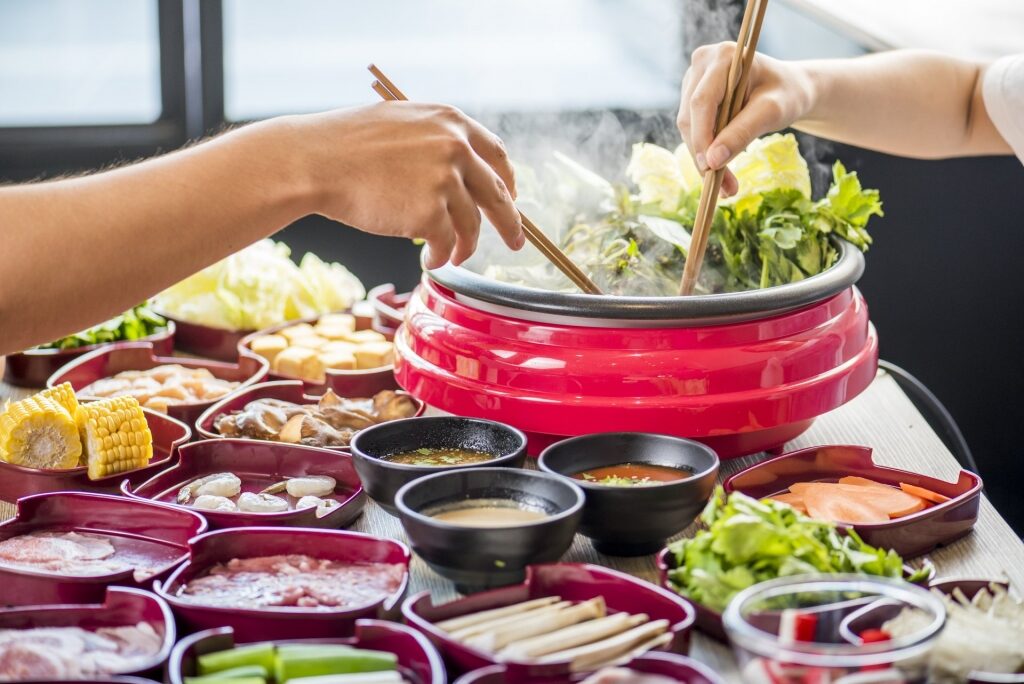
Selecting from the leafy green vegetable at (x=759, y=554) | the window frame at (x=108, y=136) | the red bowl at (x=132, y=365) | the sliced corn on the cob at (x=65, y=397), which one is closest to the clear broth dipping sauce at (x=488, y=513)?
the leafy green vegetable at (x=759, y=554)

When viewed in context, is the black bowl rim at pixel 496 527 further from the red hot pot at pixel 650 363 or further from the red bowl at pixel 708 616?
the red hot pot at pixel 650 363

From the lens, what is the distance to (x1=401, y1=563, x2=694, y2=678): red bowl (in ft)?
4.01

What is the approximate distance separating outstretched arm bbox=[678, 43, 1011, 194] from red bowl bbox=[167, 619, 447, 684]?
1.11 metres

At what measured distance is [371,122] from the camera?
156cm

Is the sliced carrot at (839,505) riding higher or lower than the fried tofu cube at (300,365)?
higher

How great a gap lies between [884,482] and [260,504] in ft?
3.19

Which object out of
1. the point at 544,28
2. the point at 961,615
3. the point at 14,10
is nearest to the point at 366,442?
the point at 961,615

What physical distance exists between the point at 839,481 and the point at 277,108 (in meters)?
3.30

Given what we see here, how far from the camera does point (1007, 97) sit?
8.25 feet

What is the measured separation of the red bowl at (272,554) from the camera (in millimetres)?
1279

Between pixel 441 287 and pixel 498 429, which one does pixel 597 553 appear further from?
pixel 441 287

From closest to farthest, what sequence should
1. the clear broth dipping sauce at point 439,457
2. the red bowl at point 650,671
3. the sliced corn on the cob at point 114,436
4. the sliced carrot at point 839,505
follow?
the red bowl at point 650,671
the sliced carrot at point 839,505
the clear broth dipping sauce at point 439,457
the sliced corn on the cob at point 114,436

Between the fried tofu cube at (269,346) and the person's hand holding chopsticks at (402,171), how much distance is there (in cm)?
92

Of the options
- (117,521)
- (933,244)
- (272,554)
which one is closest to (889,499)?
(272,554)
